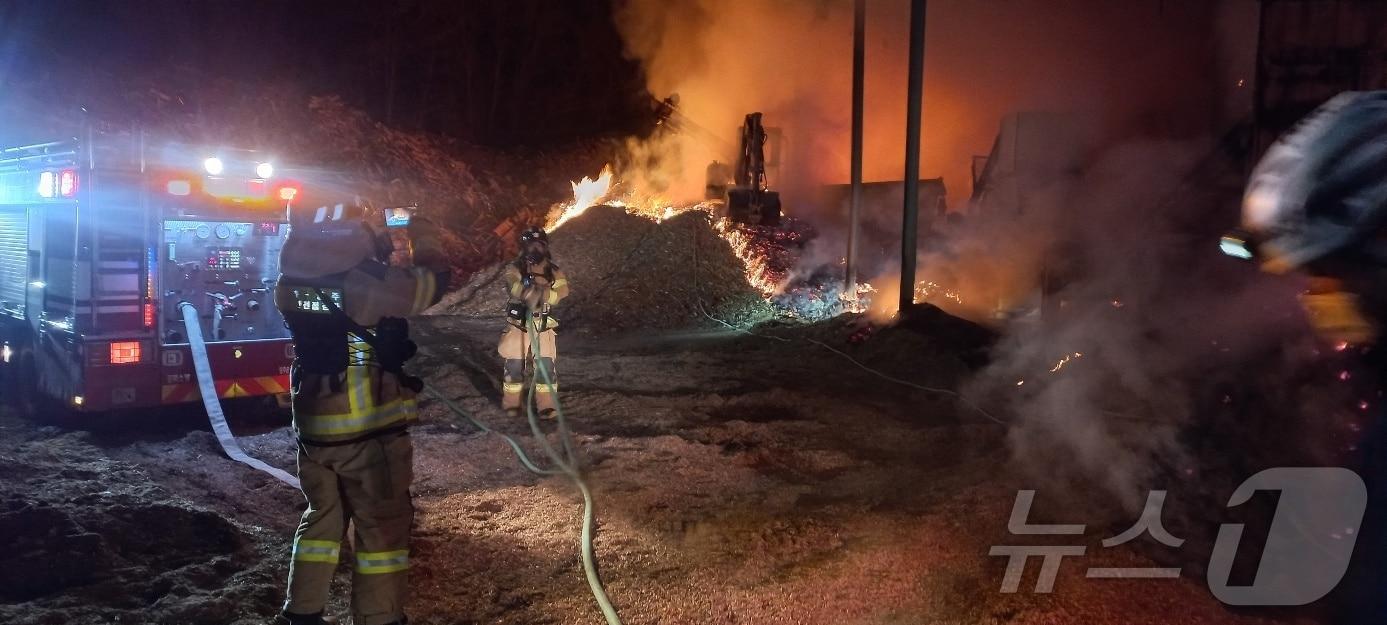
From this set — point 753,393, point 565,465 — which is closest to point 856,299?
point 753,393

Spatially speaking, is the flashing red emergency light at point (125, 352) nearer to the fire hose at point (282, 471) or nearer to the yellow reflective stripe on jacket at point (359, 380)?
the fire hose at point (282, 471)

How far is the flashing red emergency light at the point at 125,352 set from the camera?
6.73 meters

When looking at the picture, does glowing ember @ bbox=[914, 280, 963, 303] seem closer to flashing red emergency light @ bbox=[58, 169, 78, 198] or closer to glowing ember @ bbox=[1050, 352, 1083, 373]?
glowing ember @ bbox=[1050, 352, 1083, 373]

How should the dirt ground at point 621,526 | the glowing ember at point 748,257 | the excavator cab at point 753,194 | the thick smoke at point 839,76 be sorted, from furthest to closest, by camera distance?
the thick smoke at point 839,76 → the excavator cab at point 753,194 → the glowing ember at point 748,257 → the dirt ground at point 621,526

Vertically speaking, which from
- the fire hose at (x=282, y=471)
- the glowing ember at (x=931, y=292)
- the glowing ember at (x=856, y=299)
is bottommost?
the fire hose at (x=282, y=471)

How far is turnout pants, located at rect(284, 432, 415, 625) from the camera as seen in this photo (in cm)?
356

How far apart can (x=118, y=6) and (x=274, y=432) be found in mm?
19923

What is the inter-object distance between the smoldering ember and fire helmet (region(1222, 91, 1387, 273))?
0.01m

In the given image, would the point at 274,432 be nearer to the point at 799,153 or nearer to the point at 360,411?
the point at 360,411

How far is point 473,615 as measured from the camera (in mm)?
3994

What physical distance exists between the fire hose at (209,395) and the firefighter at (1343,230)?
5558 mm

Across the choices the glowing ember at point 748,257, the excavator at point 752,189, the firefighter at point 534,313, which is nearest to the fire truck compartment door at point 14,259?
the firefighter at point 534,313

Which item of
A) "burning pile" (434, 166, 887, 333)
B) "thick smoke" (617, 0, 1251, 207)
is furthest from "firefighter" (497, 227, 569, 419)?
"thick smoke" (617, 0, 1251, 207)

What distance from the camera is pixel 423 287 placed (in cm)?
377
